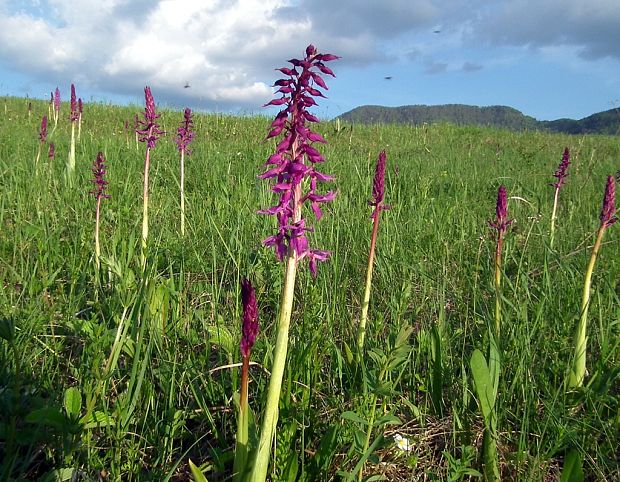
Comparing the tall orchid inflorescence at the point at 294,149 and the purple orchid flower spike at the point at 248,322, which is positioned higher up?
the tall orchid inflorescence at the point at 294,149

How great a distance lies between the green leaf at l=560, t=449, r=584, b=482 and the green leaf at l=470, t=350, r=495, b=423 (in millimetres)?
308

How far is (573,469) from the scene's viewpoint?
60.2 inches

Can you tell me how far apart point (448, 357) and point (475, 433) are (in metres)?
0.38

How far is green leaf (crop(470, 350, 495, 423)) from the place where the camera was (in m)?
1.82

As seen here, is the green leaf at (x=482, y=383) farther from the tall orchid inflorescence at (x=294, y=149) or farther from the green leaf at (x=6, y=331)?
the green leaf at (x=6, y=331)

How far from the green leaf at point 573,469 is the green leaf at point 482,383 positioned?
31cm

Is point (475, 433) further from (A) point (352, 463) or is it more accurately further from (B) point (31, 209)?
(B) point (31, 209)

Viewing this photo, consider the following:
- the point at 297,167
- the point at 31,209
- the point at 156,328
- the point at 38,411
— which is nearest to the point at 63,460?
the point at 38,411

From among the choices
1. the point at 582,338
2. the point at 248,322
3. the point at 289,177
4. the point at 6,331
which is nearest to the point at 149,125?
the point at 6,331

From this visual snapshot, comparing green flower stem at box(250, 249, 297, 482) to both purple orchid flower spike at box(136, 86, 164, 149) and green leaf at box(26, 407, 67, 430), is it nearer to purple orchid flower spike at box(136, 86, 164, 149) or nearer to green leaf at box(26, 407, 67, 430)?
green leaf at box(26, 407, 67, 430)

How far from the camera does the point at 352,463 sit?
177 centimetres

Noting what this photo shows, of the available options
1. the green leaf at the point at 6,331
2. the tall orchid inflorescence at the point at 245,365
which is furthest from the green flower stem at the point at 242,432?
the green leaf at the point at 6,331

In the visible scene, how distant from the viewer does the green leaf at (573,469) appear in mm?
1520

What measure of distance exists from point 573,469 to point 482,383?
15.5 inches
